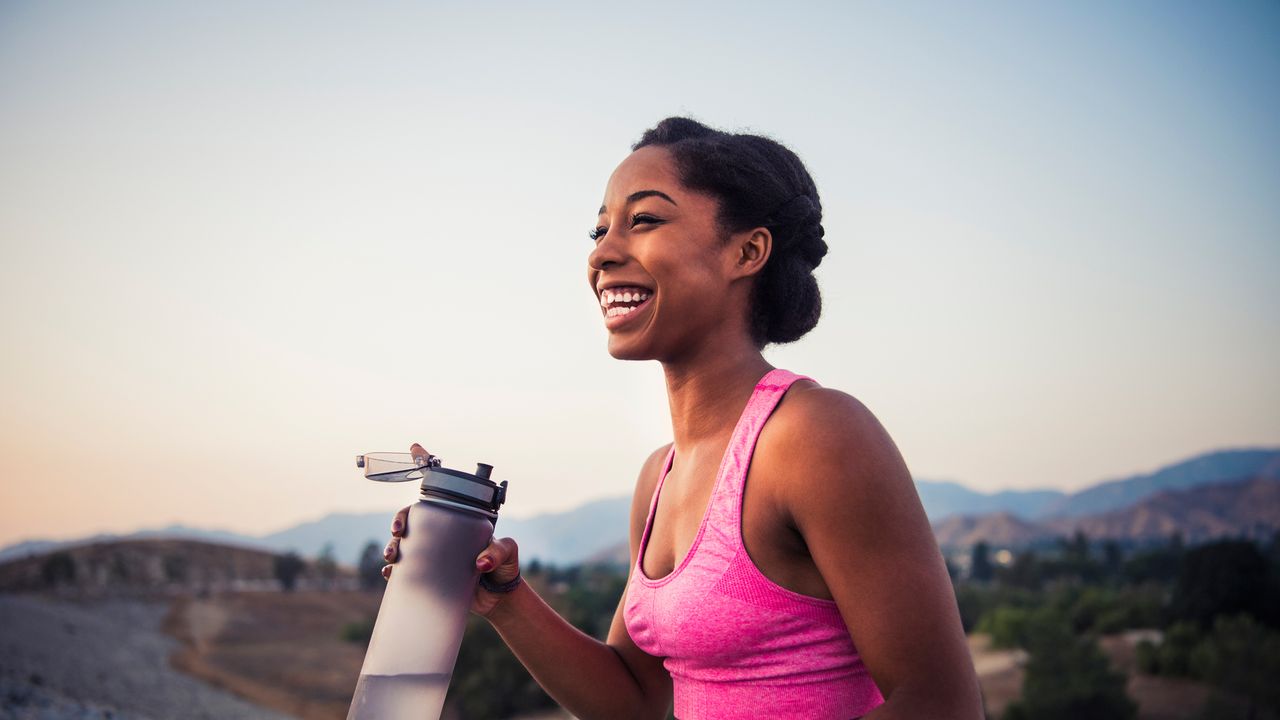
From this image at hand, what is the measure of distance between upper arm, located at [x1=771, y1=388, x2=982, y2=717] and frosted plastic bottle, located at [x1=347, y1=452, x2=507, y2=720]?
71 centimetres

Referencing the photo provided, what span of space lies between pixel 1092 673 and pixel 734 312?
35.1 m

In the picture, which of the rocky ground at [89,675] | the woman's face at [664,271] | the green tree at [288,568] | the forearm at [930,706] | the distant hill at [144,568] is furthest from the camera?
the green tree at [288,568]

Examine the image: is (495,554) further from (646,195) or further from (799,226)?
(799,226)

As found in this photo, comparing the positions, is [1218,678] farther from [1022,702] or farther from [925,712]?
[925,712]

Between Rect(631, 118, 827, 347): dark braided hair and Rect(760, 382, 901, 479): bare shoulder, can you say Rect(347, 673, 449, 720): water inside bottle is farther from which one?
Rect(631, 118, 827, 347): dark braided hair

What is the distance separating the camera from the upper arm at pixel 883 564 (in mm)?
1621

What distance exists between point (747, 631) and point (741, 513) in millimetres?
232

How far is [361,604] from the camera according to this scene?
68.0m

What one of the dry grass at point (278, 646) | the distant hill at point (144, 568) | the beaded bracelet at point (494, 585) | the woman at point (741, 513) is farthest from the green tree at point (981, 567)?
the beaded bracelet at point (494, 585)

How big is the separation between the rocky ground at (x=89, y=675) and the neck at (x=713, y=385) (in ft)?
54.2

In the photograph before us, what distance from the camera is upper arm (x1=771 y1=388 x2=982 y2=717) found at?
1621 mm

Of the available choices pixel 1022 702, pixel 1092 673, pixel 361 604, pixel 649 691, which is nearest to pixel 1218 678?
pixel 1092 673

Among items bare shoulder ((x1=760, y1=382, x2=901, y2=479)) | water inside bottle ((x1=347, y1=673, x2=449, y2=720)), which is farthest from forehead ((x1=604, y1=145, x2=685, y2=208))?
water inside bottle ((x1=347, y1=673, x2=449, y2=720))

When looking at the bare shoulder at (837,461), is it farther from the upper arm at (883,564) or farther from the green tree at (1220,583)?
the green tree at (1220,583)
